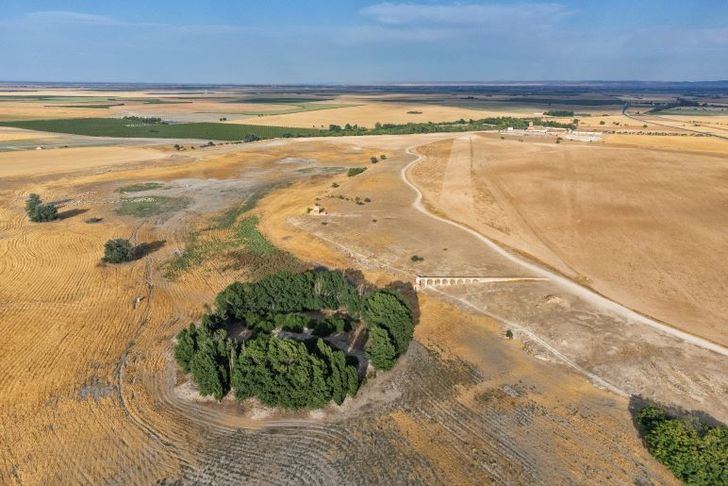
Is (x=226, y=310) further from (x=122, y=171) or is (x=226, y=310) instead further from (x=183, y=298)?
(x=122, y=171)

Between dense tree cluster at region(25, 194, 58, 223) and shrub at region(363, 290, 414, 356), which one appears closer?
shrub at region(363, 290, 414, 356)

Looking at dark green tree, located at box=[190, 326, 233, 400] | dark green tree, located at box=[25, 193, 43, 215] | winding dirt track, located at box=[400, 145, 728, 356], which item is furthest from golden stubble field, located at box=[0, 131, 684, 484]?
dark green tree, located at box=[25, 193, 43, 215]

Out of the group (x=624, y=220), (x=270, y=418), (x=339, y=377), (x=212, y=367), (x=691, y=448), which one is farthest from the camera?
(x=624, y=220)

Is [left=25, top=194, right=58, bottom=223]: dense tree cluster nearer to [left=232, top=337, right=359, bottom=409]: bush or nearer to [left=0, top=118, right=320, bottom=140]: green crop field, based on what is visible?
[left=232, top=337, right=359, bottom=409]: bush

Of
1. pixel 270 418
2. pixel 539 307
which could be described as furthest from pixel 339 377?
pixel 539 307

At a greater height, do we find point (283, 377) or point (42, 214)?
point (42, 214)

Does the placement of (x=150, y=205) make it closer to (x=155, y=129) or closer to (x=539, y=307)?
(x=539, y=307)
